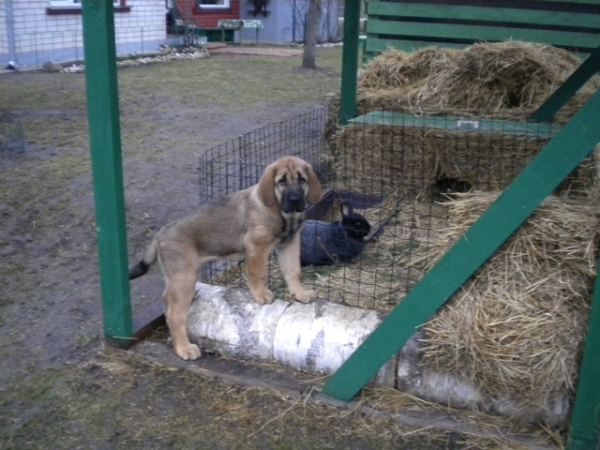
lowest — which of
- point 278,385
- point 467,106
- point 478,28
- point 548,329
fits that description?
point 278,385

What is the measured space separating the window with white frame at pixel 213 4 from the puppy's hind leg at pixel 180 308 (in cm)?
2559

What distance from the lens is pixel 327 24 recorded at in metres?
32.3

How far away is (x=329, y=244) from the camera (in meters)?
5.96

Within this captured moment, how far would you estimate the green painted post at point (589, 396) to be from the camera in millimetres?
3496

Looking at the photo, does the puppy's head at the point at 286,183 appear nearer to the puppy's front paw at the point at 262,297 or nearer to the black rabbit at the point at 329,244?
the puppy's front paw at the point at 262,297

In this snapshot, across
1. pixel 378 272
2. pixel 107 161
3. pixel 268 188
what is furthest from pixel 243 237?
pixel 378 272

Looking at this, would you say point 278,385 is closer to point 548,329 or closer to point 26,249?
point 548,329

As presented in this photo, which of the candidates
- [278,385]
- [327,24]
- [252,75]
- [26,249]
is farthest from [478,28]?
[327,24]

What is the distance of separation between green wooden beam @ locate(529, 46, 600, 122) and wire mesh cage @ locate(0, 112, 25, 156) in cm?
677

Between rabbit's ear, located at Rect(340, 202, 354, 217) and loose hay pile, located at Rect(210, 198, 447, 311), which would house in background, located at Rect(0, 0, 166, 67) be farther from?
loose hay pile, located at Rect(210, 198, 447, 311)

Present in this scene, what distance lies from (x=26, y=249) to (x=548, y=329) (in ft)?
→ 15.3

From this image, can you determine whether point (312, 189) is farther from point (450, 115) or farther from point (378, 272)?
point (450, 115)

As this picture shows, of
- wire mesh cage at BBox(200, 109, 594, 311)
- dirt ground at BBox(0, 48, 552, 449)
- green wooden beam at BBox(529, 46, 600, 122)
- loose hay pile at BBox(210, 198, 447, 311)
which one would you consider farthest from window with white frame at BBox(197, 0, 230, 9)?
loose hay pile at BBox(210, 198, 447, 311)

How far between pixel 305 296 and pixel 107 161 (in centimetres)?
153
